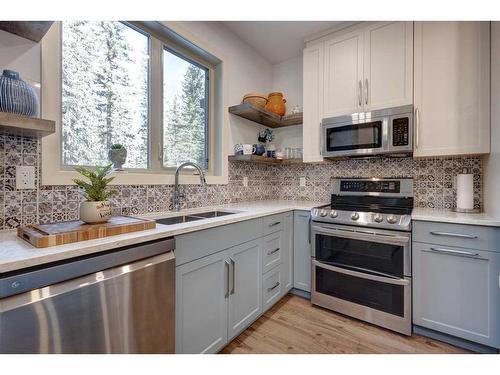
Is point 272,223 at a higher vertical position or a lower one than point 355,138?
lower

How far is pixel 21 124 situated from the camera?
1.00 metres

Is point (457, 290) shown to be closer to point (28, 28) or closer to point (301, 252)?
point (301, 252)

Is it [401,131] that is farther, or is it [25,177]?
[401,131]

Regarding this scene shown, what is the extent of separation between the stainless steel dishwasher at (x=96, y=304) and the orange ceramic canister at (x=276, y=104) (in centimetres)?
201

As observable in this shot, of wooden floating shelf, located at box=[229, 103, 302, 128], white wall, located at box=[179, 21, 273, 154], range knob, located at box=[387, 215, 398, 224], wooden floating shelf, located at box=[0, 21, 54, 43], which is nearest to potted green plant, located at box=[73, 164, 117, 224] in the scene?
wooden floating shelf, located at box=[0, 21, 54, 43]

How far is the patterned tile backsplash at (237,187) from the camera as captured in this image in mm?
1182

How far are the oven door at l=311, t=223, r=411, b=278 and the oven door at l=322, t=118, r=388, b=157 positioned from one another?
0.71 m

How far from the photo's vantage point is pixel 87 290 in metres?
0.89

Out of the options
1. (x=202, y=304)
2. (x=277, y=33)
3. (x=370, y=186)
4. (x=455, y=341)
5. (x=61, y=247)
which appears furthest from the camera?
(x=277, y=33)

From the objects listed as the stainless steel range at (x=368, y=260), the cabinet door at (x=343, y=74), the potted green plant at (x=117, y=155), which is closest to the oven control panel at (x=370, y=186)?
the stainless steel range at (x=368, y=260)

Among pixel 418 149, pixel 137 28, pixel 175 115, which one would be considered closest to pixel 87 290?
pixel 175 115

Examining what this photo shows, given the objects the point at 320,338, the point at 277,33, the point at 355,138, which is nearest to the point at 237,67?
the point at 277,33

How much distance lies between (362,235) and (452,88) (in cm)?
130
